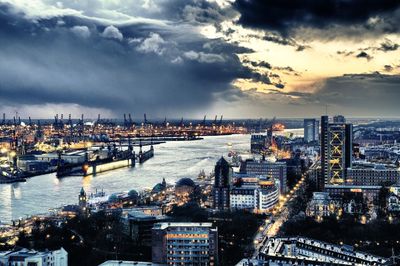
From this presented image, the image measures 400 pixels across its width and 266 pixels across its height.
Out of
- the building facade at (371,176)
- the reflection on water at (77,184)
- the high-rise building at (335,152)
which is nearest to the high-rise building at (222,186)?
the reflection on water at (77,184)

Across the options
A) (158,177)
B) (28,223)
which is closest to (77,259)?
(28,223)

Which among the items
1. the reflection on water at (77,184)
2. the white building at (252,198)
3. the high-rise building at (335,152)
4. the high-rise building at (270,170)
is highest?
the high-rise building at (335,152)

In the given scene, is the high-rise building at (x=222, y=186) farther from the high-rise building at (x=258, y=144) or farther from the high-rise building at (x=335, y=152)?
the high-rise building at (x=258, y=144)

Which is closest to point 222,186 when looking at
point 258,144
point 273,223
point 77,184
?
point 273,223

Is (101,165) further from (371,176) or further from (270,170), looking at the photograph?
(371,176)

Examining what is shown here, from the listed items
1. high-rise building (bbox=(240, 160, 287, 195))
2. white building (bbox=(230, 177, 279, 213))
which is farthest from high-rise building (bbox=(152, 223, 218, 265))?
high-rise building (bbox=(240, 160, 287, 195))

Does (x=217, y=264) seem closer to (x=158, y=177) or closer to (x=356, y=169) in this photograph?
(x=356, y=169)

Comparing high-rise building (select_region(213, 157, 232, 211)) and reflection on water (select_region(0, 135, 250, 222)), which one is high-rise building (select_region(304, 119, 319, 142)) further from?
high-rise building (select_region(213, 157, 232, 211))
